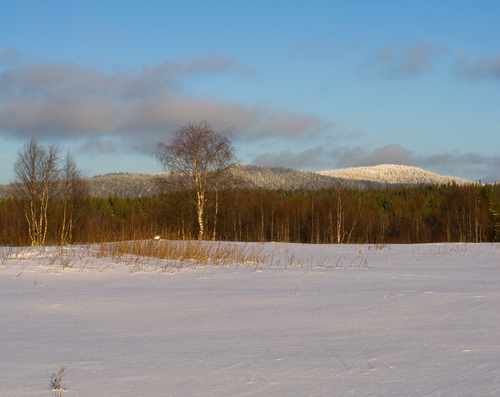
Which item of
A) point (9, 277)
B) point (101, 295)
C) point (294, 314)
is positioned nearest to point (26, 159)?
point (9, 277)

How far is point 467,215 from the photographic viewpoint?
2041 inches

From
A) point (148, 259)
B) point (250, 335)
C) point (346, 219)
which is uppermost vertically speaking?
point (346, 219)

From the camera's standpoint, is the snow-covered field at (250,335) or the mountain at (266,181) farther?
the mountain at (266,181)

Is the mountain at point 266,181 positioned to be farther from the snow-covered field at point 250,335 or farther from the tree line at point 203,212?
the snow-covered field at point 250,335

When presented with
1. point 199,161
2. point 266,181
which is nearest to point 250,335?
point 199,161

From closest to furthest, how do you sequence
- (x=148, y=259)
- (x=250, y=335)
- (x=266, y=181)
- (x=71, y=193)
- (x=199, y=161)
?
(x=250, y=335), (x=148, y=259), (x=199, y=161), (x=71, y=193), (x=266, y=181)

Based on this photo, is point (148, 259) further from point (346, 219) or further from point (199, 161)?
point (346, 219)

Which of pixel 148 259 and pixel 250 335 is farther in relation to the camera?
pixel 148 259

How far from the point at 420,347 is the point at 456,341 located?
13.4 inches

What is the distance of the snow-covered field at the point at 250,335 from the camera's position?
8.91 feet

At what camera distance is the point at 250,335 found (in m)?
3.83

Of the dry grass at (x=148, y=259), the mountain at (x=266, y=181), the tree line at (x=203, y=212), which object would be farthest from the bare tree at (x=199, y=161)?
the mountain at (x=266, y=181)

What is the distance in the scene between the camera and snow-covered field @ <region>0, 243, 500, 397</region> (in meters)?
2.72

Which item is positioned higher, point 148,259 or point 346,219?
point 346,219
